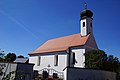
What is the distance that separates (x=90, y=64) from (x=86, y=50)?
15.1 ft

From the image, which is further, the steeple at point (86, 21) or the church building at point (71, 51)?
the steeple at point (86, 21)

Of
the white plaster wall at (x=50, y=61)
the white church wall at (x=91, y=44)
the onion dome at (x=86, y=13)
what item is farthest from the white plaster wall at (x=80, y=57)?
the onion dome at (x=86, y=13)

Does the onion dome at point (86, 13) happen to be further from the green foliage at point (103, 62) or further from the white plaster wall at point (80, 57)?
the green foliage at point (103, 62)

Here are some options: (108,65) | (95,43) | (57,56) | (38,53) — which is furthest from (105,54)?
(38,53)

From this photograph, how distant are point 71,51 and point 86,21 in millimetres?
6404

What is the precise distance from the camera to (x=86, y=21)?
33781 millimetres

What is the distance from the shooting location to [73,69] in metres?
18.5

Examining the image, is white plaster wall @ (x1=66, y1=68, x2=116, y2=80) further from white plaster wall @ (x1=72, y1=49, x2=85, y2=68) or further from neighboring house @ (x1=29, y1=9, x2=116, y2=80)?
neighboring house @ (x1=29, y1=9, x2=116, y2=80)

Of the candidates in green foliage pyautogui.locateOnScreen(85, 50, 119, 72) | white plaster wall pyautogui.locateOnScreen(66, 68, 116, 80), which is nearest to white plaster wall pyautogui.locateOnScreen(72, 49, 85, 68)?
green foliage pyautogui.locateOnScreen(85, 50, 119, 72)

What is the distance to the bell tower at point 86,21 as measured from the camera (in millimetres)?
33562

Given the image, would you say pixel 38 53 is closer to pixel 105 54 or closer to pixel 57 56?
pixel 57 56

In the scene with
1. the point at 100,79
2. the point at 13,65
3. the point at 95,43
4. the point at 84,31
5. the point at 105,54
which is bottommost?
the point at 100,79

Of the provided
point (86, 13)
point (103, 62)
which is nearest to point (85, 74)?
point (103, 62)

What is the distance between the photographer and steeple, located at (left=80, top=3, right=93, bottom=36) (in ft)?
110
